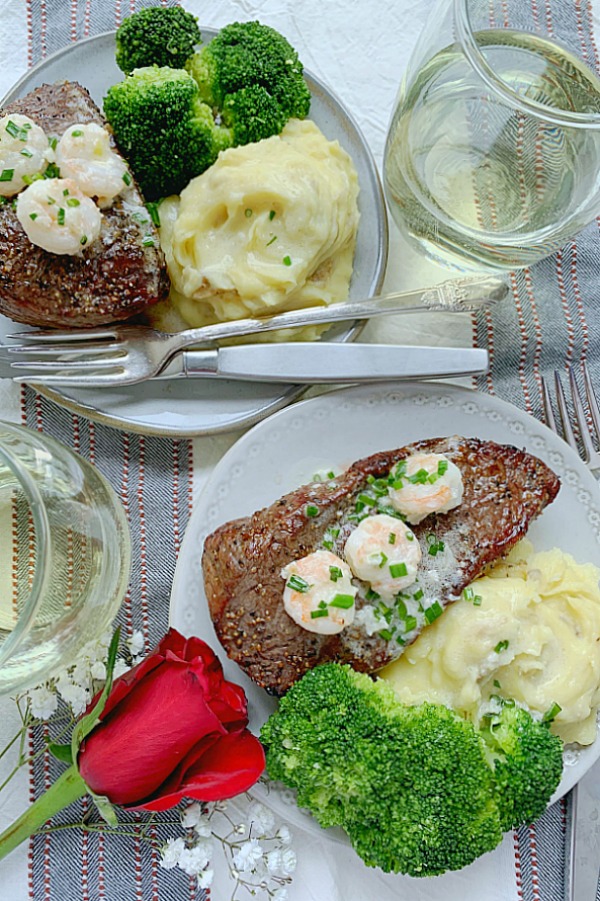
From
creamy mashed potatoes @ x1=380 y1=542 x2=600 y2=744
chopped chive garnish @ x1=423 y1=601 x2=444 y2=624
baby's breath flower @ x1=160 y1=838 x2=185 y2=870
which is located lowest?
baby's breath flower @ x1=160 y1=838 x2=185 y2=870

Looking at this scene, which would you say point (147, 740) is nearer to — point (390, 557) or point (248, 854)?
point (248, 854)

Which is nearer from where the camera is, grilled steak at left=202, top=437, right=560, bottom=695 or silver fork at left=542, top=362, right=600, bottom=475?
grilled steak at left=202, top=437, right=560, bottom=695

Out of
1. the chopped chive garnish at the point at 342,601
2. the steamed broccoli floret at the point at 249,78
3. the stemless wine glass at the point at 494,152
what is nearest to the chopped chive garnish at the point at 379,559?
the chopped chive garnish at the point at 342,601

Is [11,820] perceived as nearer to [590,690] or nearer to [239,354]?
[239,354]

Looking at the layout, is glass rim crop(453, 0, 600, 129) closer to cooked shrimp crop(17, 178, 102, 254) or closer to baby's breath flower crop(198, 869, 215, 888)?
cooked shrimp crop(17, 178, 102, 254)

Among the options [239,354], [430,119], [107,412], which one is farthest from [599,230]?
[107,412]

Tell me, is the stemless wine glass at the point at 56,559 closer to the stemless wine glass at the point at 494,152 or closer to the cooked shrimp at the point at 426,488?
the cooked shrimp at the point at 426,488

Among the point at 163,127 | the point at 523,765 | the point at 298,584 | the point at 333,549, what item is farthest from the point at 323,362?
the point at 523,765

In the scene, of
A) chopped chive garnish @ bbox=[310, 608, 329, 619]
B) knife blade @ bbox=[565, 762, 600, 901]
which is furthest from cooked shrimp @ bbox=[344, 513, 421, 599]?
knife blade @ bbox=[565, 762, 600, 901]
